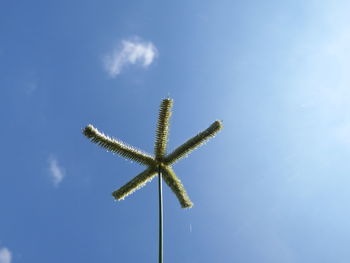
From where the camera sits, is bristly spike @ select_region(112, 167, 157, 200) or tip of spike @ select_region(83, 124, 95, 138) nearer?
tip of spike @ select_region(83, 124, 95, 138)

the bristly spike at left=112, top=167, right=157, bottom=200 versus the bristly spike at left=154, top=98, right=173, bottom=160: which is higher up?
the bristly spike at left=154, top=98, right=173, bottom=160

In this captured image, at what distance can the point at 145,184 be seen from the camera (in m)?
6.60

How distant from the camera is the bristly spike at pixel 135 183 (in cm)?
641

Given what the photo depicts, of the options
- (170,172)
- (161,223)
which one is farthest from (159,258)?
(170,172)

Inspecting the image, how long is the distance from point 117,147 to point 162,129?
76 cm

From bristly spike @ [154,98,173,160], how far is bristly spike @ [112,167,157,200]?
263 mm

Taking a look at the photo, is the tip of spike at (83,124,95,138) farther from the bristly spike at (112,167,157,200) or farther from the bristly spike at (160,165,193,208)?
the bristly spike at (160,165,193,208)

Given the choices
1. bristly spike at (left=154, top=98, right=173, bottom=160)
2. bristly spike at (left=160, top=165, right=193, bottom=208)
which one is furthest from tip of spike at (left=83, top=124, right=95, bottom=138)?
bristly spike at (left=160, top=165, right=193, bottom=208)

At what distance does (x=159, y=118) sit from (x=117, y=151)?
2.78ft

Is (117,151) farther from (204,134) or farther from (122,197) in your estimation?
(204,134)

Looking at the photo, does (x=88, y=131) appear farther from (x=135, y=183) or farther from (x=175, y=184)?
(x=175, y=184)

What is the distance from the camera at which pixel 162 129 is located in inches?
244

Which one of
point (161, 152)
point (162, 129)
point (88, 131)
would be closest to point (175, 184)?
point (161, 152)

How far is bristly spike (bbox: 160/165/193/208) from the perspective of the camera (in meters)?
6.44
